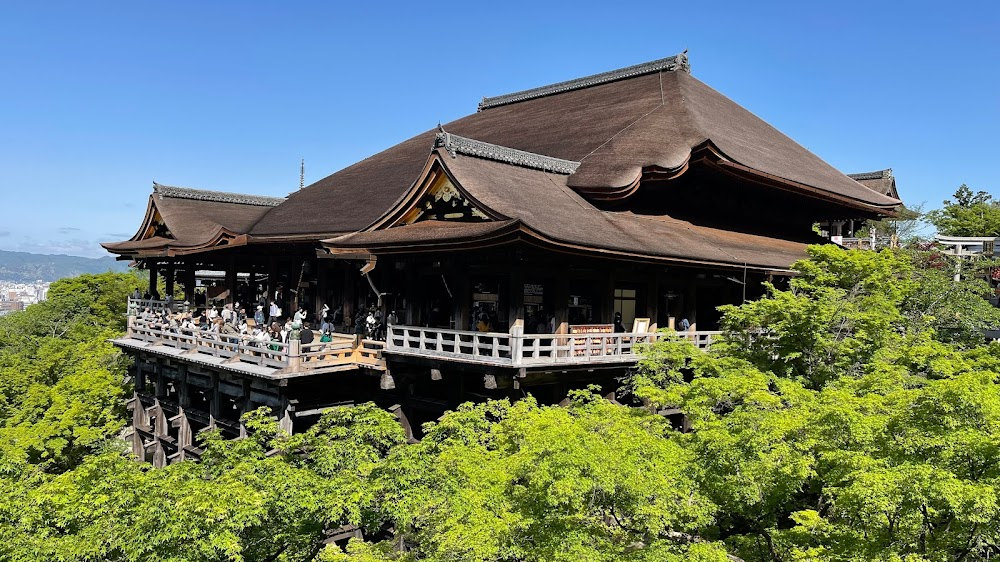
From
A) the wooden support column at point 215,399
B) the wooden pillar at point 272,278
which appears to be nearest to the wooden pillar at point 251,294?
the wooden pillar at point 272,278

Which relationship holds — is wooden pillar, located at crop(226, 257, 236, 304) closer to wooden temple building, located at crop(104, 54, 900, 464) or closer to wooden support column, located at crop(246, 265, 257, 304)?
wooden temple building, located at crop(104, 54, 900, 464)

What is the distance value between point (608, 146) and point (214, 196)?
63.0 ft

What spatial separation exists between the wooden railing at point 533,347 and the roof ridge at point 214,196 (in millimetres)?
17900

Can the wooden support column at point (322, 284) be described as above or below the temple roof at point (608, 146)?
below

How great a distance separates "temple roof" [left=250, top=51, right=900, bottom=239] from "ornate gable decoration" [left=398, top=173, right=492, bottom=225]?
1.31m

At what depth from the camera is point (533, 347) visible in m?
15.2

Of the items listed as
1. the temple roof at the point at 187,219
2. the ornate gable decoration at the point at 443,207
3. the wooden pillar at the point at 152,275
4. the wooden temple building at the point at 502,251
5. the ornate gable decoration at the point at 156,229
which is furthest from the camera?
the wooden pillar at the point at 152,275

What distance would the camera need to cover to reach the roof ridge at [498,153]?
57.8ft

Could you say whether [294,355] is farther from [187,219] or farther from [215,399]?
[187,219]

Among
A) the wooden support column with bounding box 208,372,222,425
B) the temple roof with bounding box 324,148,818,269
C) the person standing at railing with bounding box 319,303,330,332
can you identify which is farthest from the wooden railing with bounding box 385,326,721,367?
the wooden support column with bounding box 208,372,222,425

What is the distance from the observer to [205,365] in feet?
68.2

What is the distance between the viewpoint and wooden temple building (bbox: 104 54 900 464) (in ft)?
54.0

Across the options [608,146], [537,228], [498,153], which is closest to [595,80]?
[608,146]

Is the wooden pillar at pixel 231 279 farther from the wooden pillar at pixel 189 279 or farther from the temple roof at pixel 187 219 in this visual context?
the wooden pillar at pixel 189 279
